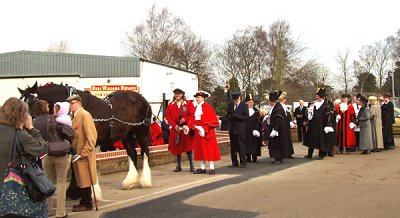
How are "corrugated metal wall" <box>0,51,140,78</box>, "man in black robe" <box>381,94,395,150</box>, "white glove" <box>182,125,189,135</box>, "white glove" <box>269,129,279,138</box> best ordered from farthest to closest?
1. "corrugated metal wall" <box>0,51,140,78</box>
2. "man in black robe" <box>381,94,395,150</box>
3. "white glove" <box>269,129,279,138</box>
4. "white glove" <box>182,125,189,135</box>

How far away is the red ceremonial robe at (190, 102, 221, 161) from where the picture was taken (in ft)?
39.7

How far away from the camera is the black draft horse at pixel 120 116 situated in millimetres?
8539

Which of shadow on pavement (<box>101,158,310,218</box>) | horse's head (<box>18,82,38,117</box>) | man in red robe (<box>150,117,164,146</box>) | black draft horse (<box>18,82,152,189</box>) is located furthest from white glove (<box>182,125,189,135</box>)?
horse's head (<box>18,82,38,117</box>)

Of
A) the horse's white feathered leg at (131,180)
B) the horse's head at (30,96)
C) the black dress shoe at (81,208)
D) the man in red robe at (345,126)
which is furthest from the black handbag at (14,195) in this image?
the man in red robe at (345,126)

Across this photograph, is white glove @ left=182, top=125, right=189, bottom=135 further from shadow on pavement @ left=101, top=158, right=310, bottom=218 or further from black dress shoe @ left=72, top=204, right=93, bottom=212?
black dress shoe @ left=72, top=204, right=93, bottom=212

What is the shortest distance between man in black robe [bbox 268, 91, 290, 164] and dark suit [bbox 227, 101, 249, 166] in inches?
44.2

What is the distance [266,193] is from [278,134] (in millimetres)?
5166

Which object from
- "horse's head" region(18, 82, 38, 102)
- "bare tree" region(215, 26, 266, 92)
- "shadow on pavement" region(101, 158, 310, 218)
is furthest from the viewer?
"bare tree" region(215, 26, 266, 92)

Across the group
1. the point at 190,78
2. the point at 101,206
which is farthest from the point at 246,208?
the point at 190,78

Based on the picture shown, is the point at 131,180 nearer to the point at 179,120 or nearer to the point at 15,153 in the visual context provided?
the point at 179,120

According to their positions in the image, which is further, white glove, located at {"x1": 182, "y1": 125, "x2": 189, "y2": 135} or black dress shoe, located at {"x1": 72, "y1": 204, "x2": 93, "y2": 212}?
white glove, located at {"x1": 182, "y1": 125, "x2": 189, "y2": 135}

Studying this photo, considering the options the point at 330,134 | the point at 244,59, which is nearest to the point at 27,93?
the point at 330,134

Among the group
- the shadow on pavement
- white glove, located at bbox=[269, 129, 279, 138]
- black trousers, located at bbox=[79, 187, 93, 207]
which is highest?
white glove, located at bbox=[269, 129, 279, 138]

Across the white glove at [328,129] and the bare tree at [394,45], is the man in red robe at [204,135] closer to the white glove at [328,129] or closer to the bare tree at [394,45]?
the white glove at [328,129]
